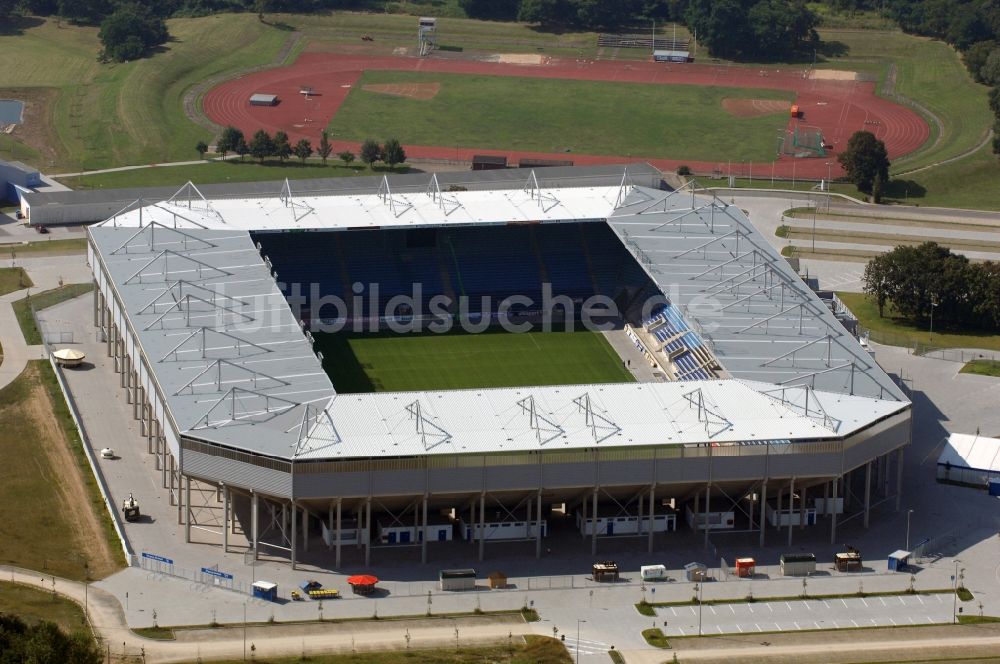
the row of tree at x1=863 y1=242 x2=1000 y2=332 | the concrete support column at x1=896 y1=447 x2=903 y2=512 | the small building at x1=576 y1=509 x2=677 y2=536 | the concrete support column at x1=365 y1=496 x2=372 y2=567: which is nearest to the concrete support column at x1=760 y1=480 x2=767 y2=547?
the small building at x1=576 y1=509 x2=677 y2=536

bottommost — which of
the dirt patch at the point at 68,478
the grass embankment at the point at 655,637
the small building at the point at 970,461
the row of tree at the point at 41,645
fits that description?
the dirt patch at the point at 68,478

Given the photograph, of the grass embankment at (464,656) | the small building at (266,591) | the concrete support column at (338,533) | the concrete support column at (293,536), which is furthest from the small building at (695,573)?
the small building at (266,591)

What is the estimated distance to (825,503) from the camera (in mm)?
142500

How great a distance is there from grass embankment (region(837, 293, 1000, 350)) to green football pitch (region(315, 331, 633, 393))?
93.8 ft

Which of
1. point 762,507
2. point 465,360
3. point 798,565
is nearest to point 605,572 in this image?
point 762,507

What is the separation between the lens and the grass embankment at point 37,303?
180625 mm

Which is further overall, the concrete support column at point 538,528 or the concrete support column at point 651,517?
the concrete support column at point 651,517

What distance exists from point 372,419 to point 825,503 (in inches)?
1353

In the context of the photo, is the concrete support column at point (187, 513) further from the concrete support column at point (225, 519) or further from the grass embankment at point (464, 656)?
the grass embankment at point (464, 656)

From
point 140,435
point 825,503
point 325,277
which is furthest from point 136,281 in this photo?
point 825,503

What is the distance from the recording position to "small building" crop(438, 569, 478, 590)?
13075 cm

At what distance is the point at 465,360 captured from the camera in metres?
175

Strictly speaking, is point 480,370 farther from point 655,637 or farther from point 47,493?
point 655,637

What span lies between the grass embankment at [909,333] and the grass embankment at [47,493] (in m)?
77.4
